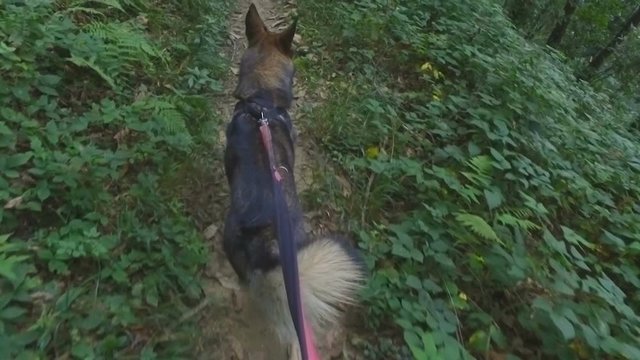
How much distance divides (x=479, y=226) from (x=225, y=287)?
→ 1.70 metres

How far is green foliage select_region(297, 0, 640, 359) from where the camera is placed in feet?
9.78

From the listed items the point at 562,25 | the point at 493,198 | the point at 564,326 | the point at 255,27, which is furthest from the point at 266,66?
the point at 562,25

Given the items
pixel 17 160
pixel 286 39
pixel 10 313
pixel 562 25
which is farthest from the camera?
pixel 562 25

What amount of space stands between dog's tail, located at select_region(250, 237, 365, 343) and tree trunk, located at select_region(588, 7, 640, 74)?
10.8m

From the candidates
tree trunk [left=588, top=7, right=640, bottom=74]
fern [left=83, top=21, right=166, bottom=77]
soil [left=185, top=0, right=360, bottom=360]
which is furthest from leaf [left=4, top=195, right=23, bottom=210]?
tree trunk [left=588, top=7, right=640, bottom=74]

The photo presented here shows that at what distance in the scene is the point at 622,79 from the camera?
10953 mm

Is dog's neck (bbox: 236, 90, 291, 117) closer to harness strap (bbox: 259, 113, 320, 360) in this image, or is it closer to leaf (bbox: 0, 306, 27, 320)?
harness strap (bbox: 259, 113, 320, 360)

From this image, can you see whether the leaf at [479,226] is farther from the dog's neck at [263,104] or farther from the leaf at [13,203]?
the leaf at [13,203]

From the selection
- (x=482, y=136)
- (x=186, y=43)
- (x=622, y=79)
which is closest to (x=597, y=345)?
(x=482, y=136)

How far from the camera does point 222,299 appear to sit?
316cm

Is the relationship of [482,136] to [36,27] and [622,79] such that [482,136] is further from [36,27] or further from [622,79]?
[622,79]

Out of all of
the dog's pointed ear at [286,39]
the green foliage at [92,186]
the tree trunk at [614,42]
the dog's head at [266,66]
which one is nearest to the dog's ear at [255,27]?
the dog's head at [266,66]

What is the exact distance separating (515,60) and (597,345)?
145 inches

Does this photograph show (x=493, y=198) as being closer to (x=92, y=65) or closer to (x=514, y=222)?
(x=514, y=222)
